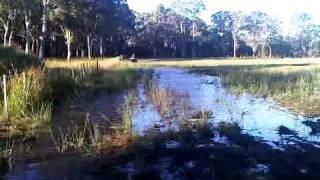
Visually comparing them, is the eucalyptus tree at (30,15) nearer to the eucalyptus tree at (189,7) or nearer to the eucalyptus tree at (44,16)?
the eucalyptus tree at (44,16)

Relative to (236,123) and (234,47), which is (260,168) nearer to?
(236,123)

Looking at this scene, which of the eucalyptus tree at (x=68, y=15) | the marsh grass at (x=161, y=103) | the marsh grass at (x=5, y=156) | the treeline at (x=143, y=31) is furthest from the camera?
the treeline at (x=143, y=31)

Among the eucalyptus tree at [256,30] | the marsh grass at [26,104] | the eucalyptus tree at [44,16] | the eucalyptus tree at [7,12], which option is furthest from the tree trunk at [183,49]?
the marsh grass at [26,104]

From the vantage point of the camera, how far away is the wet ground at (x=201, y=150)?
28.3 feet

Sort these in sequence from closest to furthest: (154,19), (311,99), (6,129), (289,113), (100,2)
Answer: (6,129), (289,113), (311,99), (100,2), (154,19)

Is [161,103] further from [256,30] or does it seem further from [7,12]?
[256,30]

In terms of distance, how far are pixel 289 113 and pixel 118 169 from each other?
27.8 feet

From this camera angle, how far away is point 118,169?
29.3 ft

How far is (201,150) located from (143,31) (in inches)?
3392

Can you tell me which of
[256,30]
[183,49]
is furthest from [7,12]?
[256,30]

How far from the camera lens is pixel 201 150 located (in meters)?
10.2

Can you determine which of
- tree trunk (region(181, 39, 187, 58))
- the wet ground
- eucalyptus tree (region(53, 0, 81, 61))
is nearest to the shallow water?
the wet ground

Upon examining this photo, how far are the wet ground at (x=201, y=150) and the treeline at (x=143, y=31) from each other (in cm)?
3431

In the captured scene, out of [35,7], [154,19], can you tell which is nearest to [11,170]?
[35,7]
